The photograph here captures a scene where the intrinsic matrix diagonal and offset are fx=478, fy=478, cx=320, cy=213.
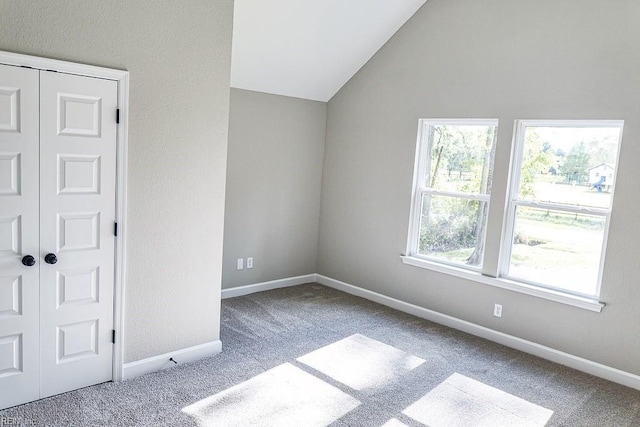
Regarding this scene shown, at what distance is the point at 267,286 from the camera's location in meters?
5.36

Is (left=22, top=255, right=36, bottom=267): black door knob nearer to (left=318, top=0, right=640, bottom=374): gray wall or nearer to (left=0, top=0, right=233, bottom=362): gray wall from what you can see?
(left=0, top=0, right=233, bottom=362): gray wall

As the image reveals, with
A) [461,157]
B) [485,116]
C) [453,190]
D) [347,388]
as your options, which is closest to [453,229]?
[453,190]

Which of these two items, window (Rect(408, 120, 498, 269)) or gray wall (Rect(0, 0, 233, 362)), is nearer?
gray wall (Rect(0, 0, 233, 362))

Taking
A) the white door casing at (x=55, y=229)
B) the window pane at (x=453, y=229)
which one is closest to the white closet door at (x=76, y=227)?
the white door casing at (x=55, y=229)

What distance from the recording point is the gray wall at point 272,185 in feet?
16.2

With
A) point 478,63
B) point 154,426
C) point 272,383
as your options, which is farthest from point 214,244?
point 478,63

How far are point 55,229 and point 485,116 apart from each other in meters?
3.48

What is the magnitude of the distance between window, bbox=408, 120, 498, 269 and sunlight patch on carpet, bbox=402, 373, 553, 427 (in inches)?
55.1

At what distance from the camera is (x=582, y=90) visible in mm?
3674

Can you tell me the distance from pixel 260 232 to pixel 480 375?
8.76 feet

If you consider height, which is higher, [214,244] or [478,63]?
[478,63]

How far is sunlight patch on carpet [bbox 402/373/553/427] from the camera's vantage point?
297 centimetres

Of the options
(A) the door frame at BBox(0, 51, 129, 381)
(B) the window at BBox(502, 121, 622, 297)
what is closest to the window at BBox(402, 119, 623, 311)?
(B) the window at BBox(502, 121, 622, 297)

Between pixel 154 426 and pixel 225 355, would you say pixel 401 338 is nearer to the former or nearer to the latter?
pixel 225 355
